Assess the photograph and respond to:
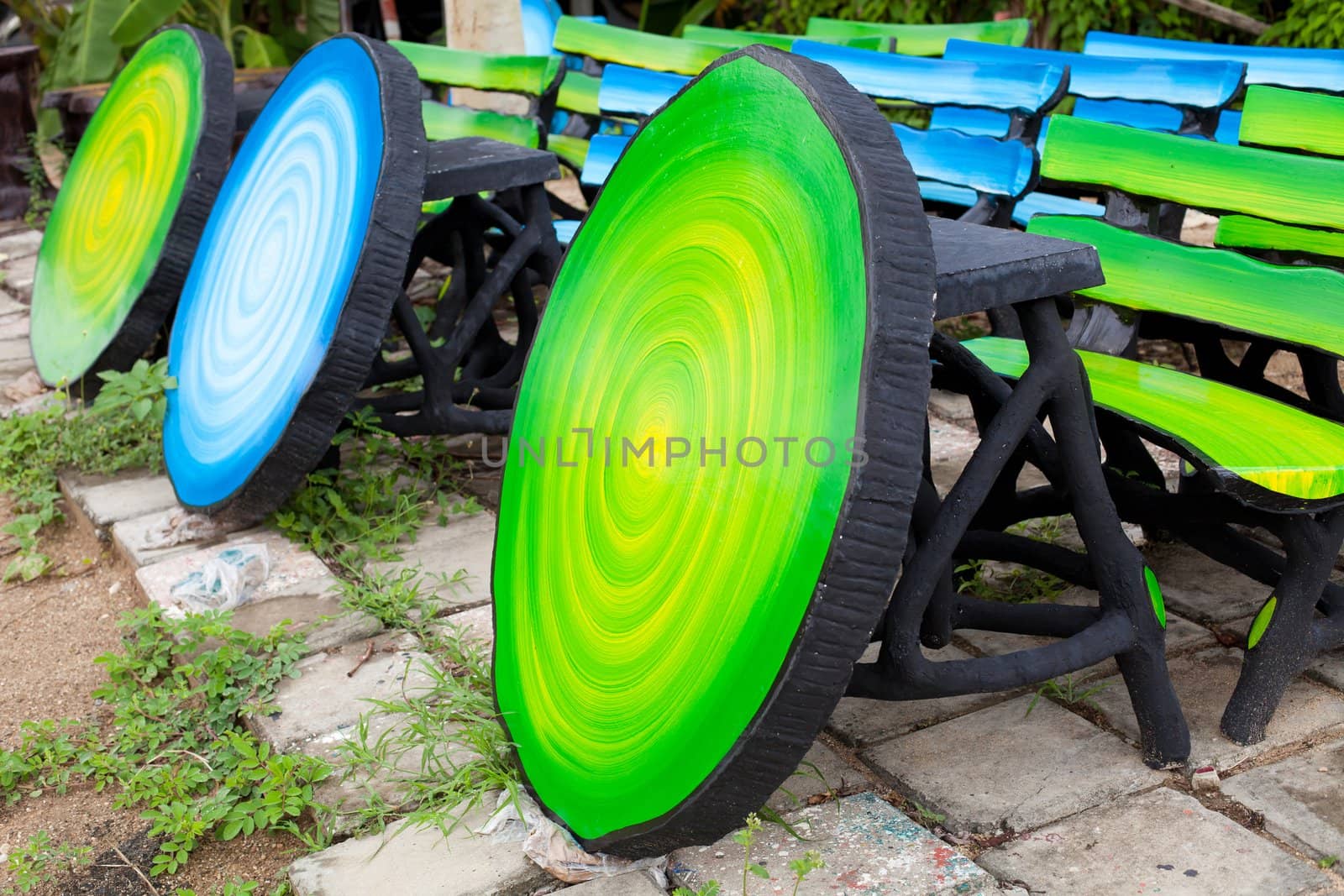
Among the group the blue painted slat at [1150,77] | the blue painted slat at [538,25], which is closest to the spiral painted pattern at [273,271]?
the blue painted slat at [1150,77]

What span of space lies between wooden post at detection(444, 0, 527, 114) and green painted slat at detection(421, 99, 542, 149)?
0.76 meters

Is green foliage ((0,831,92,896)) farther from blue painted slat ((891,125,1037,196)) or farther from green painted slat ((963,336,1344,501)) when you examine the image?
blue painted slat ((891,125,1037,196))

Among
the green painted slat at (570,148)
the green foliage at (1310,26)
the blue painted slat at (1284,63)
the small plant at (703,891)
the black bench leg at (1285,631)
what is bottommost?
the small plant at (703,891)

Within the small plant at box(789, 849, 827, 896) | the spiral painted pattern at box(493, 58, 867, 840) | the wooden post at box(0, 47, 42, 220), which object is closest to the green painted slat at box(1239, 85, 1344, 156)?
the spiral painted pattern at box(493, 58, 867, 840)

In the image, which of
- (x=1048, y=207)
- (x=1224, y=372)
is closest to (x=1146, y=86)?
(x=1048, y=207)

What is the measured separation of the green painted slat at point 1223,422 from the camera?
7.23ft

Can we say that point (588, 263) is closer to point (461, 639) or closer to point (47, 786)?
point (461, 639)

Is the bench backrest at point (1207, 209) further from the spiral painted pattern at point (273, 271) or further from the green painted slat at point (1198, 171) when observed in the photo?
the spiral painted pattern at point (273, 271)

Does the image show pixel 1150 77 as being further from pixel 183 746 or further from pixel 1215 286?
pixel 183 746

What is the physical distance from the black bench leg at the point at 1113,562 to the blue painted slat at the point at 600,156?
300 centimetres

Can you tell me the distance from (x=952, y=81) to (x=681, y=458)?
265 cm

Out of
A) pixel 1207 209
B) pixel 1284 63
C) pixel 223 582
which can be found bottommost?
pixel 223 582

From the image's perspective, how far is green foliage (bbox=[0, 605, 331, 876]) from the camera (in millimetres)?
2377

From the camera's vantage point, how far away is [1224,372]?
3.00 m
